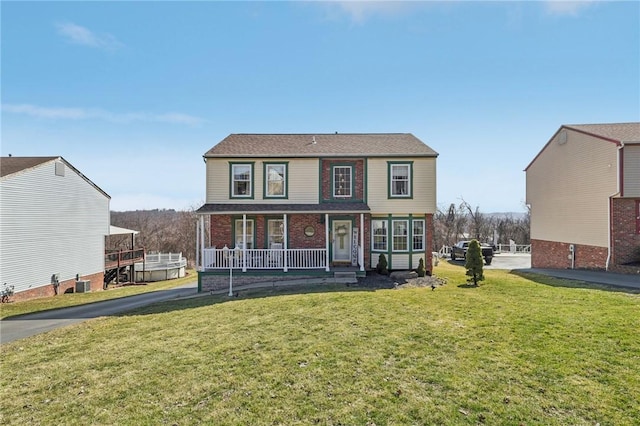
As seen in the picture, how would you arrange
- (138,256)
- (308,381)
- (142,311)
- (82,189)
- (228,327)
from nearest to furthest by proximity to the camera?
1. (308,381)
2. (228,327)
3. (142,311)
4. (82,189)
5. (138,256)

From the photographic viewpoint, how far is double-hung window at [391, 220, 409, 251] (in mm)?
16828

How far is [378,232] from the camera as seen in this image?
55.7 feet

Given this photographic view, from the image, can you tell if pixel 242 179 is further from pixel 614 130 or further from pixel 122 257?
pixel 614 130

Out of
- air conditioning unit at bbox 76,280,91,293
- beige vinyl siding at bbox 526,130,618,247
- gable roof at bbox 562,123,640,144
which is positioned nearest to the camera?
gable roof at bbox 562,123,640,144

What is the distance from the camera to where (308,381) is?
559cm

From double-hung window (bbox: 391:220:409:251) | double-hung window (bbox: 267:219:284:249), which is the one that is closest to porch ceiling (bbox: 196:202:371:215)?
double-hung window (bbox: 267:219:284:249)

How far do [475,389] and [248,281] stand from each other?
38.1ft

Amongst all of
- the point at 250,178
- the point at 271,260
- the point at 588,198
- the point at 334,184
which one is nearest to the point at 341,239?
the point at 334,184

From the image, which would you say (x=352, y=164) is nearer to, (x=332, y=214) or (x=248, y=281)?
(x=332, y=214)

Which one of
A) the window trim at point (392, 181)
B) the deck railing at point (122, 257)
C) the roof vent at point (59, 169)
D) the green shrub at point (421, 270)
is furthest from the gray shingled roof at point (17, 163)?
the green shrub at point (421, 270)

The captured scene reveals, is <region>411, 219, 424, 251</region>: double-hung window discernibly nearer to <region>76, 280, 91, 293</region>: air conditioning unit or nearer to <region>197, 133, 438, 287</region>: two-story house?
<region>197, 133, 438, 287</region>: two-story house

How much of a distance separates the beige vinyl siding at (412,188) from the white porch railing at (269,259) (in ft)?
12.6

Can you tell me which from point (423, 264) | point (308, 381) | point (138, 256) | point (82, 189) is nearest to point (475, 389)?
point (308, 381)

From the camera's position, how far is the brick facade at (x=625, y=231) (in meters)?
16.8
